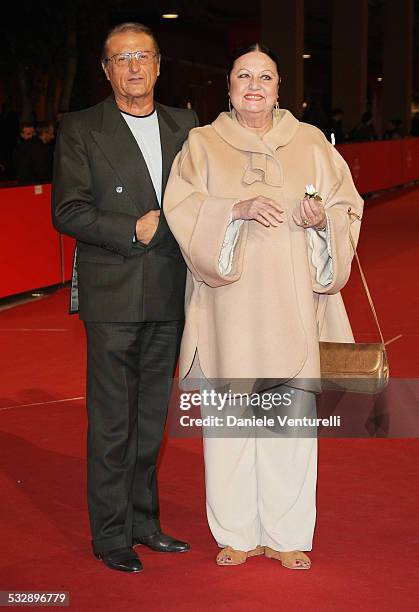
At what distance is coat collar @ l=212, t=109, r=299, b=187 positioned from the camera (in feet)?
13.5

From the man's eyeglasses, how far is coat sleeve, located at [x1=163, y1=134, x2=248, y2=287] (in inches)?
12.8

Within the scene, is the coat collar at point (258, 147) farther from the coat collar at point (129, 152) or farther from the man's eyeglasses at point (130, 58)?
the man's eyeglasses at point (130, 58)

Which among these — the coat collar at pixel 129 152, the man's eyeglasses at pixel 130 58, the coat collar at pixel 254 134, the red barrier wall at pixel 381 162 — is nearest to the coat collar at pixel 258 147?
the coat collar at pixel 254 134

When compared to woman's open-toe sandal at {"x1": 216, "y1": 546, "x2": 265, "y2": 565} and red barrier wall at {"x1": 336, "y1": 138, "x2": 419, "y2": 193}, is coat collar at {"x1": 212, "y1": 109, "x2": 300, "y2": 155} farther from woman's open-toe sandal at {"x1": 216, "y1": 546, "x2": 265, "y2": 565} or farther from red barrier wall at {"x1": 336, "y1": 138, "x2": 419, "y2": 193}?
red barrier wall at {"x1": 336, "y1": 138, "x2": 419, "y2": 193}

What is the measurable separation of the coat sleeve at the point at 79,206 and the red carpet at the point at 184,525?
1213 mm

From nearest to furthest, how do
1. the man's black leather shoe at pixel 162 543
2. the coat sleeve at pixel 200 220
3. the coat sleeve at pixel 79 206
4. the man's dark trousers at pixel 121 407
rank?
the coat sleeve at pixel 200 220
the coat sleeve at pixel 79 206
the man's dark trousers at pixel 121 407
the man's black leather shoe at pixel 162 543

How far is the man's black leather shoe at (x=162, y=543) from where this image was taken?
15.0ft

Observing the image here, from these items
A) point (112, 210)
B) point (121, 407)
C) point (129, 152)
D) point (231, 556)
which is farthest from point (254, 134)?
point (231, 556)

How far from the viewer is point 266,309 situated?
415 centimetres

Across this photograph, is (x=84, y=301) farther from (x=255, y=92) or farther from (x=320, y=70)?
(x=320, y=70)

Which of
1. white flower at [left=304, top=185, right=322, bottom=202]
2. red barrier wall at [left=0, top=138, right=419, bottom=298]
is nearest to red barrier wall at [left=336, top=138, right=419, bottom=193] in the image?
red barrier wall at [left=0, top=138, right=419, bottom=298]

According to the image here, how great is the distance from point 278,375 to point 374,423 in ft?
9.04

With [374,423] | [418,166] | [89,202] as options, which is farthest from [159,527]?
[418,166]

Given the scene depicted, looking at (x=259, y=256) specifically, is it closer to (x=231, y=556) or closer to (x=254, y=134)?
(x=254, y=134)
